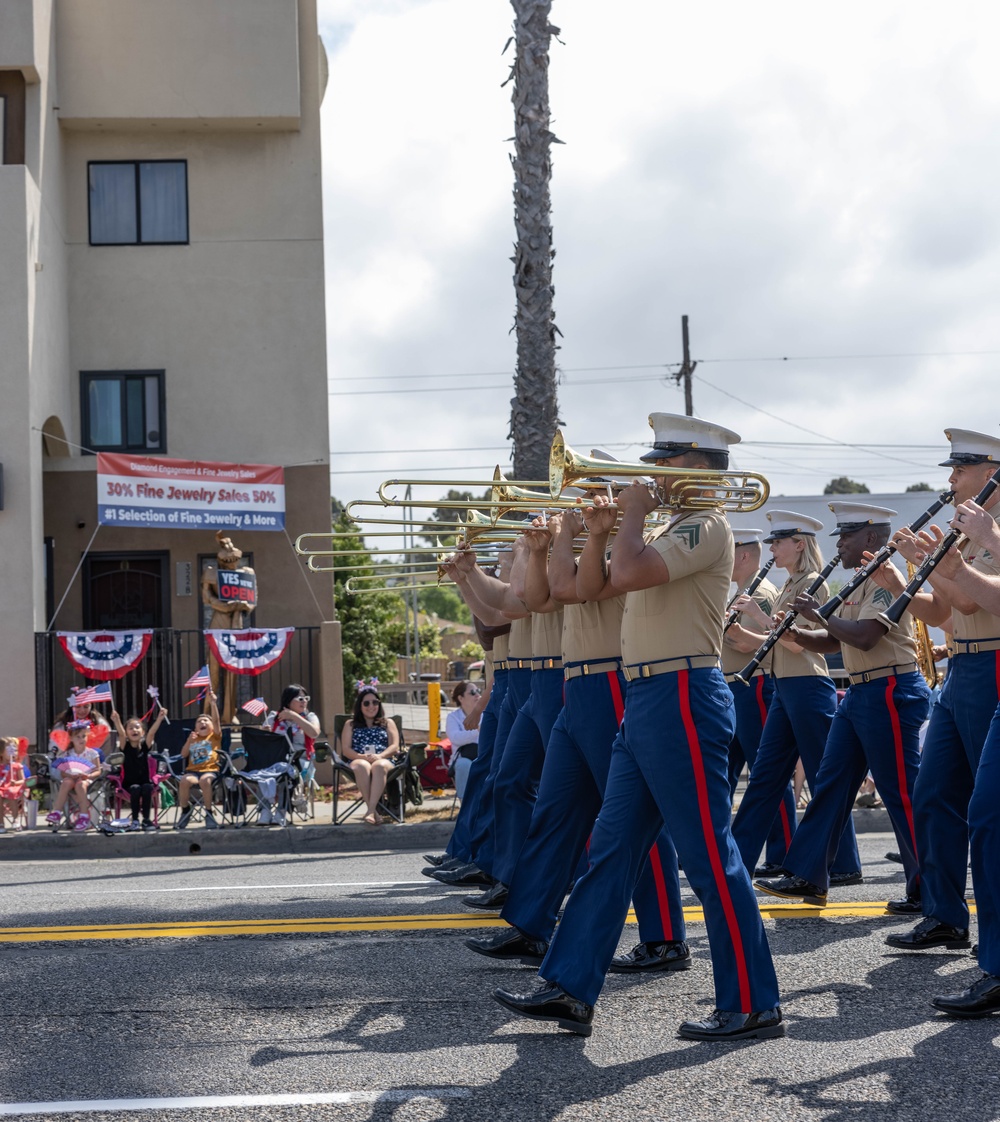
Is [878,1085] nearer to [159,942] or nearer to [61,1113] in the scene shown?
[61,1113]

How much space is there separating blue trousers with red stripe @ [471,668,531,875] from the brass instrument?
2579 mm

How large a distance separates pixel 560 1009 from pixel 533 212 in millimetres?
11687

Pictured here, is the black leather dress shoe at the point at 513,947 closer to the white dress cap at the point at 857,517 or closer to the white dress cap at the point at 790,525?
the white dress cap at the point at 857,517

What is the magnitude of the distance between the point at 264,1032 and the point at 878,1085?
2.25 meters

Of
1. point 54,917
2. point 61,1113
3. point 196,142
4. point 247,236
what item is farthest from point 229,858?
point 196,142

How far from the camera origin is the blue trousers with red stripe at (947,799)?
632cm

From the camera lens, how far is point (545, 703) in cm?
735

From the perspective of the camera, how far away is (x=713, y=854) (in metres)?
5.16

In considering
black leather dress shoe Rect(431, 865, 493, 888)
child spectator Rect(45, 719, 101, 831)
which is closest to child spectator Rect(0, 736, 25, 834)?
child spectator Rect(45, 719, 101, 831)

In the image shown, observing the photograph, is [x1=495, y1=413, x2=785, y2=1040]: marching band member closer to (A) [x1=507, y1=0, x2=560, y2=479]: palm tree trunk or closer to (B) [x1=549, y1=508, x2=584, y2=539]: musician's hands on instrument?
(B) [x1=549, y1=508, x2=584, y2=539]: musician's hands on instrument

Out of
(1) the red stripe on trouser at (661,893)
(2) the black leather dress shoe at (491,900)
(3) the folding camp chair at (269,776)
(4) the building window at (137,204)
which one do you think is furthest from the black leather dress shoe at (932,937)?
(4) the building window at (137,204)

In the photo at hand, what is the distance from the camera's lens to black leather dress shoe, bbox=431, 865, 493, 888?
900cm

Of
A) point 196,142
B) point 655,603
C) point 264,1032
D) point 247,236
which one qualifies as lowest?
point 264,1032

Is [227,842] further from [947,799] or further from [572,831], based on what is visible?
[947,799]
